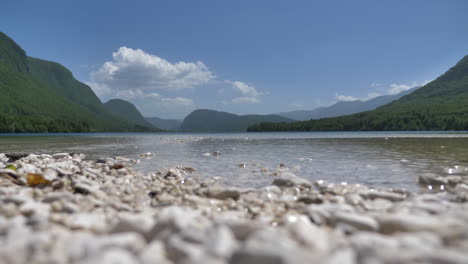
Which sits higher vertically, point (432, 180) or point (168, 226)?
point (168, 226)

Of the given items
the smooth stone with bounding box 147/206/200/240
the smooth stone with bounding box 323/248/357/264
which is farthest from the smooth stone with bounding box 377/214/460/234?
the smooth stone with bounding box 147/206/200/240

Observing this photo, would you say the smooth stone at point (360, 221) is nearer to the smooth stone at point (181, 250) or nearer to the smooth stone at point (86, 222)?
the smooth stone at point (181, 250)

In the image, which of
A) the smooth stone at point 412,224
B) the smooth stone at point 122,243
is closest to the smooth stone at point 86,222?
the smooth stone at point 122,243

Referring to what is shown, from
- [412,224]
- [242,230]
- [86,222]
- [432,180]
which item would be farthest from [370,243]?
[432,180]

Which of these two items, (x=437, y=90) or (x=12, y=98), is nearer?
(x=12, y=98)

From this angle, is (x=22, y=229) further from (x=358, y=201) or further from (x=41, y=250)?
(x=358, y=201)

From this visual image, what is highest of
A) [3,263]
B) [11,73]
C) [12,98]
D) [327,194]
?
[11,73]

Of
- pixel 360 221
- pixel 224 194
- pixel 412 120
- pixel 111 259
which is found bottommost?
pixel 224 194

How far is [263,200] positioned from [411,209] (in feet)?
8.06

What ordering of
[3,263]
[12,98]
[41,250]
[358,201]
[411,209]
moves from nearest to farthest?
[3,263] < [41,250] < [411,209] < [358,201] < [12,98]

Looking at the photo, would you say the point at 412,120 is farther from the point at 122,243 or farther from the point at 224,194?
the point at 122,243

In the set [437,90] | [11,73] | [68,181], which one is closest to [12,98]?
[11,73]

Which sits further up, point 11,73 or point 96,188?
point 11,73

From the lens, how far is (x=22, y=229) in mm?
2828
